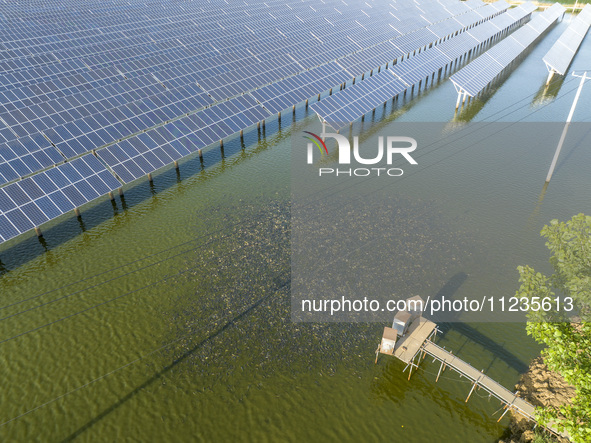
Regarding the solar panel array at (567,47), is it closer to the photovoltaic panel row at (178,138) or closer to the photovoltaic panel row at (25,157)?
the photovoltaic panel row at (178,138)

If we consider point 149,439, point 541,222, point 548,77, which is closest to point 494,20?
point 548,77

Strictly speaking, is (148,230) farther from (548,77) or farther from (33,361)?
(548,77)

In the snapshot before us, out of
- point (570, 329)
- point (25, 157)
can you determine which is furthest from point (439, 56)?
point (25, 157)

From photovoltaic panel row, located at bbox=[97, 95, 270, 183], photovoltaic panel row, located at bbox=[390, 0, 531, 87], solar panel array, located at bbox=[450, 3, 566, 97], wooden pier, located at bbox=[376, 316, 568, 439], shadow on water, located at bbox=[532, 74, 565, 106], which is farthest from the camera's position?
photovoltaic panel row, located at bbox=[390, 0, 531, 87]

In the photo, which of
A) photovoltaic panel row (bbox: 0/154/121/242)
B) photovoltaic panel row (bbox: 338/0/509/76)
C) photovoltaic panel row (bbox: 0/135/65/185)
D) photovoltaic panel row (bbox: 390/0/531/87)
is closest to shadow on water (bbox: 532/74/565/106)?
photovoltaic panel row (bbox: 390/0/531/87)

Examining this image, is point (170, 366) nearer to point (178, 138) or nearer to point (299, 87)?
point (178, 138)

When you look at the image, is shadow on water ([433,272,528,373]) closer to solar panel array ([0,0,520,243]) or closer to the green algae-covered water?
the green algae-covered water
